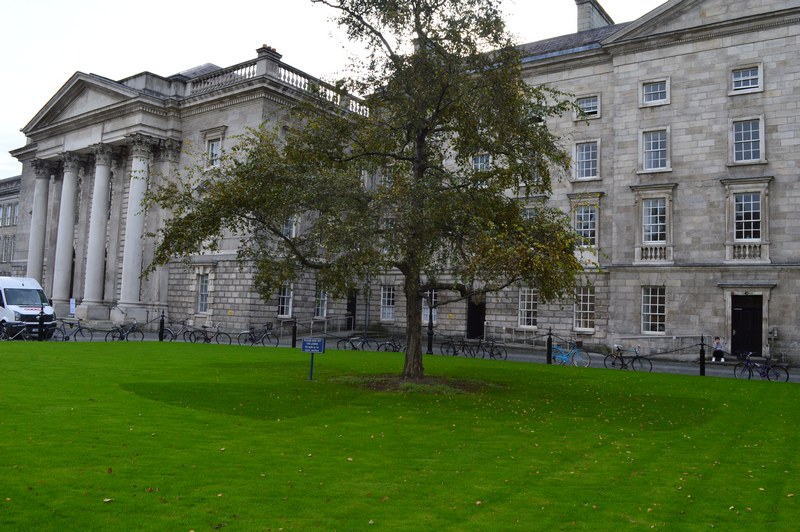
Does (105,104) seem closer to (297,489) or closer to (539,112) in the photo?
(539,112)

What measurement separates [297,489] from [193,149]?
3419 cm

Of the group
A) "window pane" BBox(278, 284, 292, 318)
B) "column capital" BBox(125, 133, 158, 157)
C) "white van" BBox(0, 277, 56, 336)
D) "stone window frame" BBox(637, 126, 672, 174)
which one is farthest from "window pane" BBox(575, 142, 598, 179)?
"white van" BBox(0, 277, 56, 336)

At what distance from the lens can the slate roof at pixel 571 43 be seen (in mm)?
33438

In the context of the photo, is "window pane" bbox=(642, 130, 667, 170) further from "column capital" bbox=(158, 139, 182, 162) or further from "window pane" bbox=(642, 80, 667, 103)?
"column capital" bbox=(158, 139, 182, 162)

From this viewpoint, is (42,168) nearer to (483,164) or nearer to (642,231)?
(483,164)

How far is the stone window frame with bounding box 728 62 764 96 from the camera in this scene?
28.6m

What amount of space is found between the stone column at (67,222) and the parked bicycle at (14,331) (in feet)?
54.2

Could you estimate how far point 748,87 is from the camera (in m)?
28.9

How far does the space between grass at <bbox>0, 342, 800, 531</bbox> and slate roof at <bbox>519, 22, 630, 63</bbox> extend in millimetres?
22032

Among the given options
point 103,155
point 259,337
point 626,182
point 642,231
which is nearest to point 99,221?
point 103,155

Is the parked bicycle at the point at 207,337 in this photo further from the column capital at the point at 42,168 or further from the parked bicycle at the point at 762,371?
the column capital at the point at 42,168

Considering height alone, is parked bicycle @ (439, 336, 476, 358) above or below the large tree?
below

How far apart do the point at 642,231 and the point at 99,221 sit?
3130 centimetres

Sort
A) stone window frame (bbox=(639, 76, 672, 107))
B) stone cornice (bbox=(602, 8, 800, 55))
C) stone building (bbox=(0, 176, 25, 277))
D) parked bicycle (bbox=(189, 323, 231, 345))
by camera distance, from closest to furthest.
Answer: stone cornice (bbox=(602, 8, 800, 55)) → parked bicycle (bbox=(189, 323, 231, 345)) → stone window frame (bbox=(639, 76, 672, 107)) → stone building (bbox=(0, 176, 25, 277))
